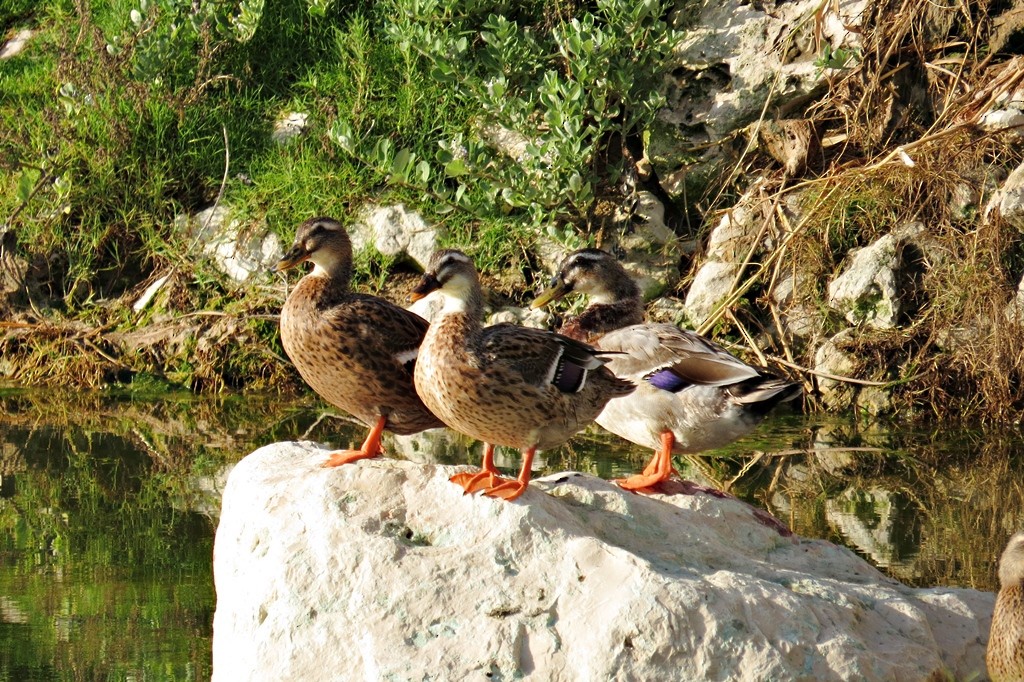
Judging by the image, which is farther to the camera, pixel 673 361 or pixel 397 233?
pixel 397 233

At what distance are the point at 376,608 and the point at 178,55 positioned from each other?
23.1ft

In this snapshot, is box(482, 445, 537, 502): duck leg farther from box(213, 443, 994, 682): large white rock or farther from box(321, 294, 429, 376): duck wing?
box(321, 294, 429, 376): duck wing

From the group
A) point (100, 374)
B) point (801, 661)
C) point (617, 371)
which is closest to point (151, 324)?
point (100, 374)

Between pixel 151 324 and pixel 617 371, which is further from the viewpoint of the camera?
pixel 151 324

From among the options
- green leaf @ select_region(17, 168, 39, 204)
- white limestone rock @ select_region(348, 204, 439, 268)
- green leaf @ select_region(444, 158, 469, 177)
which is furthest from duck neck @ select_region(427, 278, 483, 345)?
green leaf @ select_region(17, 168, 39, 204)

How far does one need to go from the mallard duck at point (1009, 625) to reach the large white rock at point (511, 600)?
0.42ft

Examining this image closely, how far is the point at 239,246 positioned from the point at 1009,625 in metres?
6.19

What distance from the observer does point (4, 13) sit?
1145 cm

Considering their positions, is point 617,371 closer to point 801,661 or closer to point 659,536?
point 659,536

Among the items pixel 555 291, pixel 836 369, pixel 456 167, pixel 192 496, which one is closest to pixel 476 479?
pixel 555 291

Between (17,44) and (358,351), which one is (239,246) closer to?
(17,44)

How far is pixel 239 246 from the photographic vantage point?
920cm

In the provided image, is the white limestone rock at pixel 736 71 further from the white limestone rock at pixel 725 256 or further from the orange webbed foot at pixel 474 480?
the orange webbed foot at pixel 474 480

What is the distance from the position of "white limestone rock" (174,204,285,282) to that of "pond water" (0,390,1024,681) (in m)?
1.03
